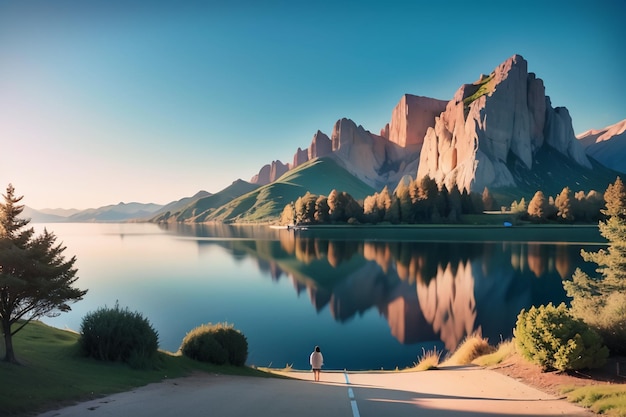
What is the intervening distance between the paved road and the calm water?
1019 centimetres

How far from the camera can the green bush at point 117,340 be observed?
13.2m

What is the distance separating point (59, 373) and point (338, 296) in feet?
102

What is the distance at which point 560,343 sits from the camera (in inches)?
508

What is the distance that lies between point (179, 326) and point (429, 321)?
1851 centimetres

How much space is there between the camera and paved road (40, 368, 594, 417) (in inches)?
363

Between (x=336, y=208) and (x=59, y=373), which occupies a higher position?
(x=336, y=208)

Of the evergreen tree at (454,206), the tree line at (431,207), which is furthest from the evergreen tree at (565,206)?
the evergreen tree at (454,206)

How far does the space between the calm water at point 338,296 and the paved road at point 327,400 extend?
1019 centimetres

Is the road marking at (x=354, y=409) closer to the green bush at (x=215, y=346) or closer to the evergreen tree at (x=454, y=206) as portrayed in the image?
the green bush at (x=215, y=346)

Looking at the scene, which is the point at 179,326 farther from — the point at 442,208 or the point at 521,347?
the point at 442,208

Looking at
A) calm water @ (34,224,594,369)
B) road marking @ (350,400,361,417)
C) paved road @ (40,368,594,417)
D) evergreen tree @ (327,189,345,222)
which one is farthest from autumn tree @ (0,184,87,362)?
evergreen tree @ (327,189,345,222)

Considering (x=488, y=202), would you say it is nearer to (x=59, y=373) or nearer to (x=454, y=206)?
(x=454, y=206)

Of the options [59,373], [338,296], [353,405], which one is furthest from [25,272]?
[338,296]

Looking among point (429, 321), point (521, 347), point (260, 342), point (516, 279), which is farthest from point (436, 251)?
point (521, 347)
